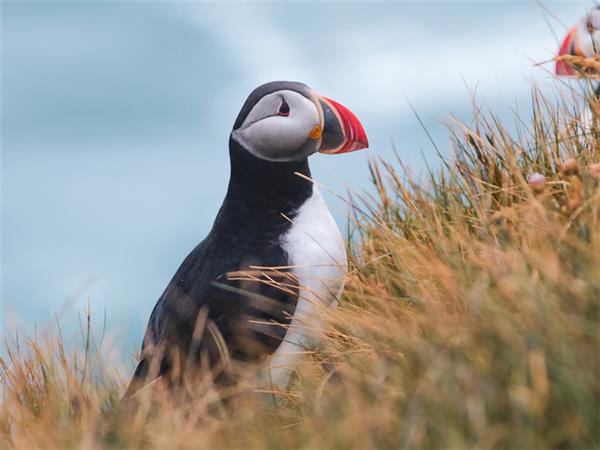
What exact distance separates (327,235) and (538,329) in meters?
1.64

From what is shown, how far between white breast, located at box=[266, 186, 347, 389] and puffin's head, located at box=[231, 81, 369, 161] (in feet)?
0.82

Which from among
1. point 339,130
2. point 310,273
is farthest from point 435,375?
point 339,130

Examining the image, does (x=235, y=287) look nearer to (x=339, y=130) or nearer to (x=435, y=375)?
(x=339, y=130)

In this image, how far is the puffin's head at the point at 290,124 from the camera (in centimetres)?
407

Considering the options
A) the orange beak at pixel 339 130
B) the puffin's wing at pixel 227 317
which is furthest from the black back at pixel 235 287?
the orange beak at pixel 339 130

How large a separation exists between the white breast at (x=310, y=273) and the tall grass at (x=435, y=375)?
0.30 ft

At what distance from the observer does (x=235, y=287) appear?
393cm

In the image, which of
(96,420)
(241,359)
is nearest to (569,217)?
(241,359)

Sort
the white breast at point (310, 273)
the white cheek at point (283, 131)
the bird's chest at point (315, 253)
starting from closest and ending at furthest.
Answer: the white breast at point (310, 273) < the bird's chest at point (315, 253) < the white cheek at point (283, 131)

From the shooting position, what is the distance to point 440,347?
2664 millimetres

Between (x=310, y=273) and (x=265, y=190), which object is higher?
(x=265, y=190)

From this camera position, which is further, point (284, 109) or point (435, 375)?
point (284, 109)

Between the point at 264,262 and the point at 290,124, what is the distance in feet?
2.01

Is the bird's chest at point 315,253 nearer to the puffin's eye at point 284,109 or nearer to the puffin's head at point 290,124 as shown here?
the puffin's head at point 290,124
